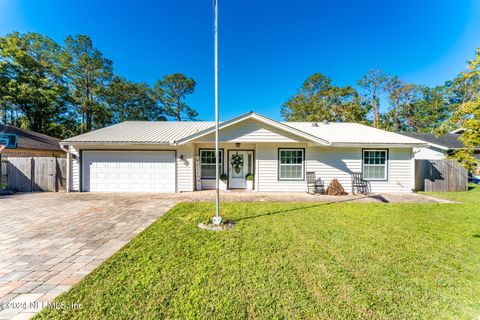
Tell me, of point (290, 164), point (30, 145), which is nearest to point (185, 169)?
point (290, 164)

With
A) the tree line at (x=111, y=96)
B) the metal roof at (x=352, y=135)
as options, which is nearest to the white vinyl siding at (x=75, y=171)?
the metal roof at (x=352, y=135)

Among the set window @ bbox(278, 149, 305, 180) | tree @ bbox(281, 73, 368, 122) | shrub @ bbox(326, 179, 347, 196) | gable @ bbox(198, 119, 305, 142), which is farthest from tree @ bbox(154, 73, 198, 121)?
shrub @ bbox(326, 179, 347, 196)

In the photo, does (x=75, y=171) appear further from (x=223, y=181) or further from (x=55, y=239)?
(x=223, y=181)

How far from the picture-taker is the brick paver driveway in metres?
2.48

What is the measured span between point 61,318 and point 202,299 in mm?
1498

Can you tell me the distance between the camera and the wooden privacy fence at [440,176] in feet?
32.5

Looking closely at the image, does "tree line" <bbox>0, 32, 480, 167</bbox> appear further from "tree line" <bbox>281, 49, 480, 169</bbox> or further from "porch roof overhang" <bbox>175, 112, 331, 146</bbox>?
"porch roof overhang" <bbox>175, 112, 331, 146</bbox>

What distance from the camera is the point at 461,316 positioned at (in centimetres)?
208

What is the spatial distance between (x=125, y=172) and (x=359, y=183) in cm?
1192

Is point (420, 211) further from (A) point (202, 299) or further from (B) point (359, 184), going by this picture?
(A) point (202, 299)

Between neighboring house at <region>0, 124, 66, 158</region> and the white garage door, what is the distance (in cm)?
889

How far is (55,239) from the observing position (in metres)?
4.01

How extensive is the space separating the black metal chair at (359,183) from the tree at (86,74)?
90.9 feet

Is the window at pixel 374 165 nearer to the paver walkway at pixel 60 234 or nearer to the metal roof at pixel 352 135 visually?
the metal roof at pixel 352 135
